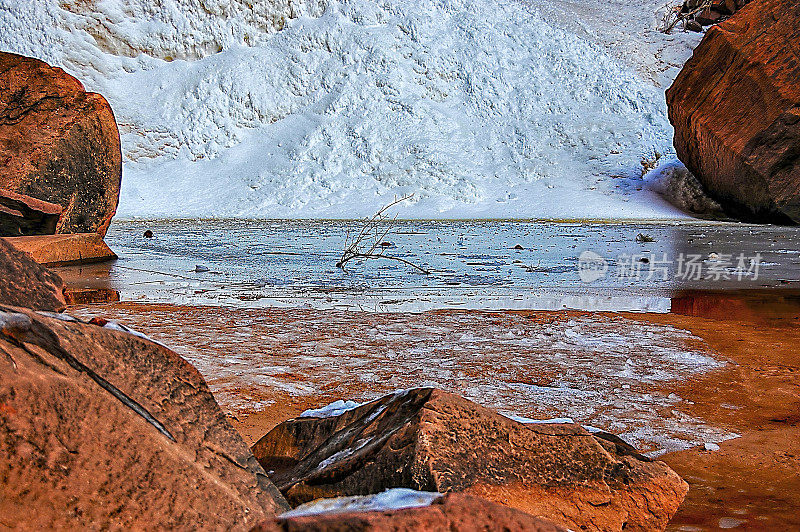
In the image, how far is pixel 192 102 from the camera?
901 inches

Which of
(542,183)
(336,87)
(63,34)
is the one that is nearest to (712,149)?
(542,183)

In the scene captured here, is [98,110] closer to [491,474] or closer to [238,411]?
[238,411]

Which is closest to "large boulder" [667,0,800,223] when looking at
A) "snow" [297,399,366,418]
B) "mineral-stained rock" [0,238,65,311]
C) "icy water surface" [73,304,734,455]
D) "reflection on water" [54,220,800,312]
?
"reflection on water" [54,220,800,312]

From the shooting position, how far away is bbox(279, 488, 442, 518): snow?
0.80 meters

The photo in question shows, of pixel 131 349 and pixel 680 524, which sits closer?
pixel 131 349

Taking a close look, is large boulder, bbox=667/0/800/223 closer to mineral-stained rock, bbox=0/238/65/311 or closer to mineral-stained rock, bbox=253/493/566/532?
mineral-stained rock, bbox=0/238/65/311

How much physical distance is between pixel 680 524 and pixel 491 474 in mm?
446

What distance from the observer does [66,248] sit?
6.80 metres

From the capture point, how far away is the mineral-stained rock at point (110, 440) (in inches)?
31.0

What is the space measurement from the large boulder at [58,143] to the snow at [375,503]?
674 centimetres

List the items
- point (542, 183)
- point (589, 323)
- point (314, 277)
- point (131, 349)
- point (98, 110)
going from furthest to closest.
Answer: point (542, 183) < point (98, 110) < point (314, 277) < point (589, 323) < point (131, 349)

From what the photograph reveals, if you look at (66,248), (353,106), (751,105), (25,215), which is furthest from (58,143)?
(353,106)
